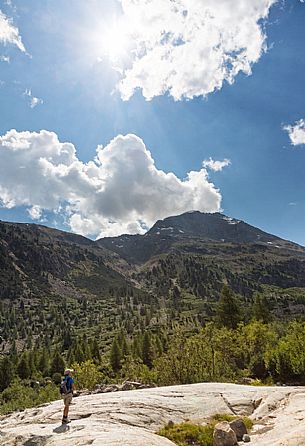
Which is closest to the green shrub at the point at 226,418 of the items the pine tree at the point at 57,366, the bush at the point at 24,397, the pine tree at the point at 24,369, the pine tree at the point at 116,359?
the bush at the point at 24,397

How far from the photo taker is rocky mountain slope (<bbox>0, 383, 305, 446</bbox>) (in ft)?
60.1

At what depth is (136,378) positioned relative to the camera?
77.4 metres

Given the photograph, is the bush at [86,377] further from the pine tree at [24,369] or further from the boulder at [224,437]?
the boulder at [224,437]

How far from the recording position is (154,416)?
A: 2389 centimetres

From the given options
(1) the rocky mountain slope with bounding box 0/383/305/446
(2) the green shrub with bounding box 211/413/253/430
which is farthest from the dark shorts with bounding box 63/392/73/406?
(2) the green shrub with bounding box 211/413/253/430

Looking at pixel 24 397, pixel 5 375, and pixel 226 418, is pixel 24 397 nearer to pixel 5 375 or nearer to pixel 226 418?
pixel 5 375

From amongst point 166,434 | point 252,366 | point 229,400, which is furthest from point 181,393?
point 252,366

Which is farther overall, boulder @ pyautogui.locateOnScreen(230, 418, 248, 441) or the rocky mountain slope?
boulder @ pyautogui.locateOnScreen(230, 418, 248, 441)

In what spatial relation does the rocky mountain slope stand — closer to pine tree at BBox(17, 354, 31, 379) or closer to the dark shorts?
the dark shorts

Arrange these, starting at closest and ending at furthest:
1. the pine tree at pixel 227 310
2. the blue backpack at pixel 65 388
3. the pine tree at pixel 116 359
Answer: the blue backpack at pixel 65 388, the pine tree at pixel 227 310, the pine tree at pixel 116 359

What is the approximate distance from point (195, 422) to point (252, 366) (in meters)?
53.0

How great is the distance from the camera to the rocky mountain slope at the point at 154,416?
60.1 ft

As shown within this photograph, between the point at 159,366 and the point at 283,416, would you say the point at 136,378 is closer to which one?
the point at 159,366

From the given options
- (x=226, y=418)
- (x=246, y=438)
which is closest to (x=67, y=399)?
(x=226, y=418)
